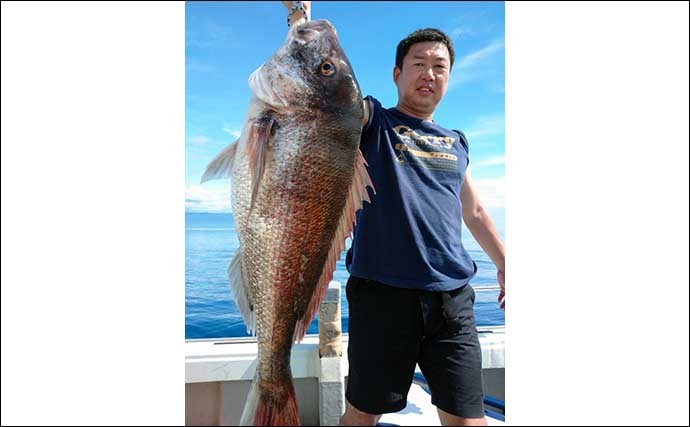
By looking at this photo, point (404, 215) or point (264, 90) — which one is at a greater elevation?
point (264, 90)

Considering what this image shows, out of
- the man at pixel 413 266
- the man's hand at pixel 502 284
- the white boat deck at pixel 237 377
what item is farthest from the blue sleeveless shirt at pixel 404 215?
the white boat deck at pixel 237 377

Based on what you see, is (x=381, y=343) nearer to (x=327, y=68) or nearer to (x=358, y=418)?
(x=358, y=418)

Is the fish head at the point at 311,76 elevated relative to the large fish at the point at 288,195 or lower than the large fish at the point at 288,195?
elevated

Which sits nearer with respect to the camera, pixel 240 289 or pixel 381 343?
pixel 240 289

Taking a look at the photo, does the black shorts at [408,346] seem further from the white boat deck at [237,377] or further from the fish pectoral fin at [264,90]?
the white boat deck at [237,377]

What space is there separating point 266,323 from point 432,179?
72 cm

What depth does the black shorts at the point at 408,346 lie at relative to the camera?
50.4 inches

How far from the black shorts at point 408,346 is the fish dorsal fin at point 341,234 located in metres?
0.43

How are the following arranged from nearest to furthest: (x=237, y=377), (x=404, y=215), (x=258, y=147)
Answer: (x=258, y=147)
(x=404, y=215)
(x=237, y=377)

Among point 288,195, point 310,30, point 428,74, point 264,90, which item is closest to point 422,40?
point 428,74

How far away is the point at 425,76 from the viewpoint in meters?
1.33

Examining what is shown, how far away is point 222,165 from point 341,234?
0.29 metres

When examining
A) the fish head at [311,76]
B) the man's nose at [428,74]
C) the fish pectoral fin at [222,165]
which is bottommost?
the fish pectoral fin at [222,165]

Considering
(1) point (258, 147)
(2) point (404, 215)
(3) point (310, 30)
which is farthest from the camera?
(2) point (404, 215)
